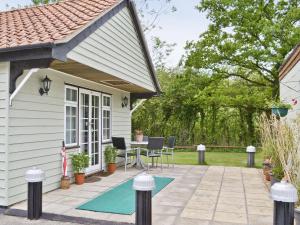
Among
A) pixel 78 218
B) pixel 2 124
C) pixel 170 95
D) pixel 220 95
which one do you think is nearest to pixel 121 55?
pixel 2 124

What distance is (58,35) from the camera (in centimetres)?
499

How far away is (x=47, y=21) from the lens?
599 centimetres

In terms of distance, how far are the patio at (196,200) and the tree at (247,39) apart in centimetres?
662

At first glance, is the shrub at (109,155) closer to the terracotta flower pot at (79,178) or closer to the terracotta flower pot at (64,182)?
the terracotta flower pot at (79,178)

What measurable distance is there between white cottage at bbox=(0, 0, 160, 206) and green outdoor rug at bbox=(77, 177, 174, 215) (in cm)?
117

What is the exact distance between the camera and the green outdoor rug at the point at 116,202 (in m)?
4.98

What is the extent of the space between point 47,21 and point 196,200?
4.44 metres

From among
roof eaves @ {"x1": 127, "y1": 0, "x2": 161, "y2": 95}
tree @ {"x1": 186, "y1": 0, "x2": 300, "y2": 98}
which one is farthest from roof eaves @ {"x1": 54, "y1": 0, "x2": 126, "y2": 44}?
tree @ {"x1": 186, "y1": 0, "x2": 300, "y2": 98}

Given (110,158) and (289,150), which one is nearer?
(289,150)

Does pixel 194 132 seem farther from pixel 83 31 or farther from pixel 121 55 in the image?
pixel 83 31

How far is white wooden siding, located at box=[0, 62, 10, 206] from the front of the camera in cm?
493

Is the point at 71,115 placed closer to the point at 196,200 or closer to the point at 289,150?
the point at 196,200

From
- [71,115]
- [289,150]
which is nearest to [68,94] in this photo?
[71,115]

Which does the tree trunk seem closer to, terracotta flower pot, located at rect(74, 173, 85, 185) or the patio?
the patio
